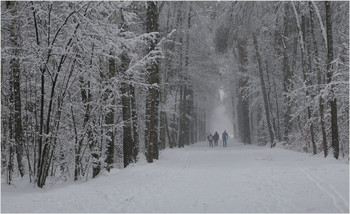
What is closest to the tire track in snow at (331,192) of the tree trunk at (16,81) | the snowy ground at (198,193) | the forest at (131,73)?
the snowy ground at (198,193)

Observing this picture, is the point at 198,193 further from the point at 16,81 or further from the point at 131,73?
the point at 16,81

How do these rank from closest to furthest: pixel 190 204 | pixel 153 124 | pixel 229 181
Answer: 1. pixel 190 204
2. pixel 229 181
3. pixel 153 124

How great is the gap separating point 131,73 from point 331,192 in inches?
245

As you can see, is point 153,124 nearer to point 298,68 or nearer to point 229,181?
point 229,181

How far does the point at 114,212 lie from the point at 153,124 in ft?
28.8

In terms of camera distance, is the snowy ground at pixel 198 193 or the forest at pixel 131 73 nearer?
the snowy ground at pixel 198 193

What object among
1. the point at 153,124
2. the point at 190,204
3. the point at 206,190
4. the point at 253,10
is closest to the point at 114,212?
the point at 190,204

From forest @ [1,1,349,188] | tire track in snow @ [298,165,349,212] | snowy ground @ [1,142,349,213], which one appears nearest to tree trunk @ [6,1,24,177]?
forest @ [1,1,349,188]

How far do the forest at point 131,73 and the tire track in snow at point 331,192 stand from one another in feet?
13.0

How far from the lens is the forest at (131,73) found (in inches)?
352

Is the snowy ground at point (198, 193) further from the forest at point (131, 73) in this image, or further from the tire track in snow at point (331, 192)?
the forest at point (131, 73)

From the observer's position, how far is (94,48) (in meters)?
9.57

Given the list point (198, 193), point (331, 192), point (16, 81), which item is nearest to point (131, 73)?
point (16, 81)

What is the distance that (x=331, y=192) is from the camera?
27.4 ft
